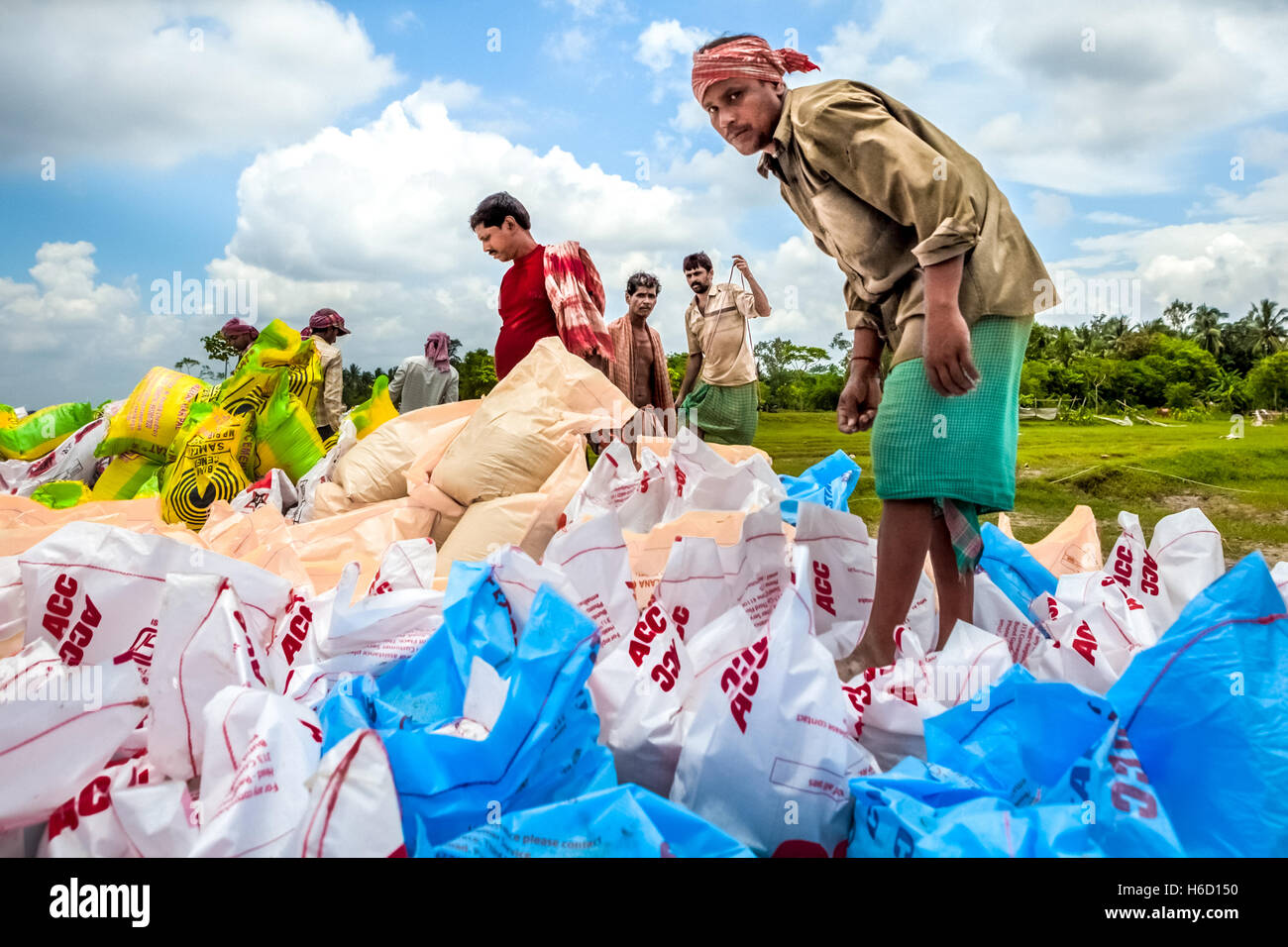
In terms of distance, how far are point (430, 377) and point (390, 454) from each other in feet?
9.47

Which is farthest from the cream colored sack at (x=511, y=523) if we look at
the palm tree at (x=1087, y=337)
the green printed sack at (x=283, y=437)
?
the palm tree at (x=1087, y=337)

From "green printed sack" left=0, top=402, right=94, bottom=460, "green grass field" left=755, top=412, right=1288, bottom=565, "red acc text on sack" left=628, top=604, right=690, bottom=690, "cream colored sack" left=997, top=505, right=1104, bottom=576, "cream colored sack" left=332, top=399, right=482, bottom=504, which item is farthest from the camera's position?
"green printed sack" left=0, top=402, right=94, bottom=460

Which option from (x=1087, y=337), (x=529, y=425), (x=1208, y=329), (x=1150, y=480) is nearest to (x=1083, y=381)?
(x=1150, y=480)

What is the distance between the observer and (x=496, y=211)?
2.77 meters

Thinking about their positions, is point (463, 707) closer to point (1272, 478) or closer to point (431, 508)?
point (431, 508)

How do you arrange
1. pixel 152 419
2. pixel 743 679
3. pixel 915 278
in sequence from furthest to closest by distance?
pixel 152 419
pixel 915 278
pixel 743 679

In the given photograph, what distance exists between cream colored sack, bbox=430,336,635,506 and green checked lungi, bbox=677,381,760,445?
1.80 meters

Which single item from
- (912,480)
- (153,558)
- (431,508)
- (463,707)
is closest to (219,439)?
(431,508)

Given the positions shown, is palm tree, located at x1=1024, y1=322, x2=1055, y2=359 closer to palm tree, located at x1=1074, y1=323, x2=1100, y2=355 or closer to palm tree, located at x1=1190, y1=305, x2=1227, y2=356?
palm tree, located at x1=1074, y1=323, x2=1100, y2=355

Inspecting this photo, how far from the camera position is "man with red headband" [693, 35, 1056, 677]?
118cm

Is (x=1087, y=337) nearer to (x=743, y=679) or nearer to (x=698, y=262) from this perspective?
(x=698, y=262)

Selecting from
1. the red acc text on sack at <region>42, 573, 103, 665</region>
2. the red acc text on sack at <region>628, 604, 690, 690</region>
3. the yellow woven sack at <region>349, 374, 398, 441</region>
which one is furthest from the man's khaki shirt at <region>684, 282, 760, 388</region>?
the red acc text on sack at <region>42, 573, 103, 665</region>

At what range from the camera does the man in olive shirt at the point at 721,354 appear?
405cm
